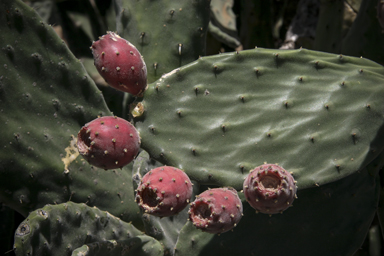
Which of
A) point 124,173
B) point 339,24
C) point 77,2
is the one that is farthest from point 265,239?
point 77,2

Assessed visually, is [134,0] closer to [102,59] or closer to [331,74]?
[102,59]

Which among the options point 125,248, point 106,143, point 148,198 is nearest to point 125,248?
point 125,248

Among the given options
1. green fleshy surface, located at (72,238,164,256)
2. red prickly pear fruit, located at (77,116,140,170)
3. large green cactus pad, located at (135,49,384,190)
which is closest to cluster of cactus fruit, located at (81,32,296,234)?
red prickly pear fruit, located at (77,116,140,170)

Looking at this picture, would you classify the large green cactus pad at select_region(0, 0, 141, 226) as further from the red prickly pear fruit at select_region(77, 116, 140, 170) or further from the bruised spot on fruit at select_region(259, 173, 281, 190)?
the bruised spot on fruit at select_region(259, 173, 281, 190)

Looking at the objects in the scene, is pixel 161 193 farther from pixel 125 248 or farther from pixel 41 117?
pixel 41 117

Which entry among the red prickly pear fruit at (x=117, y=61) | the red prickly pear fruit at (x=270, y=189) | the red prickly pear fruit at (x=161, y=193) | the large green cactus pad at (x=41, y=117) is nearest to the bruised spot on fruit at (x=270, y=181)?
the red prickly pear fruit at (x=270, y=189)
